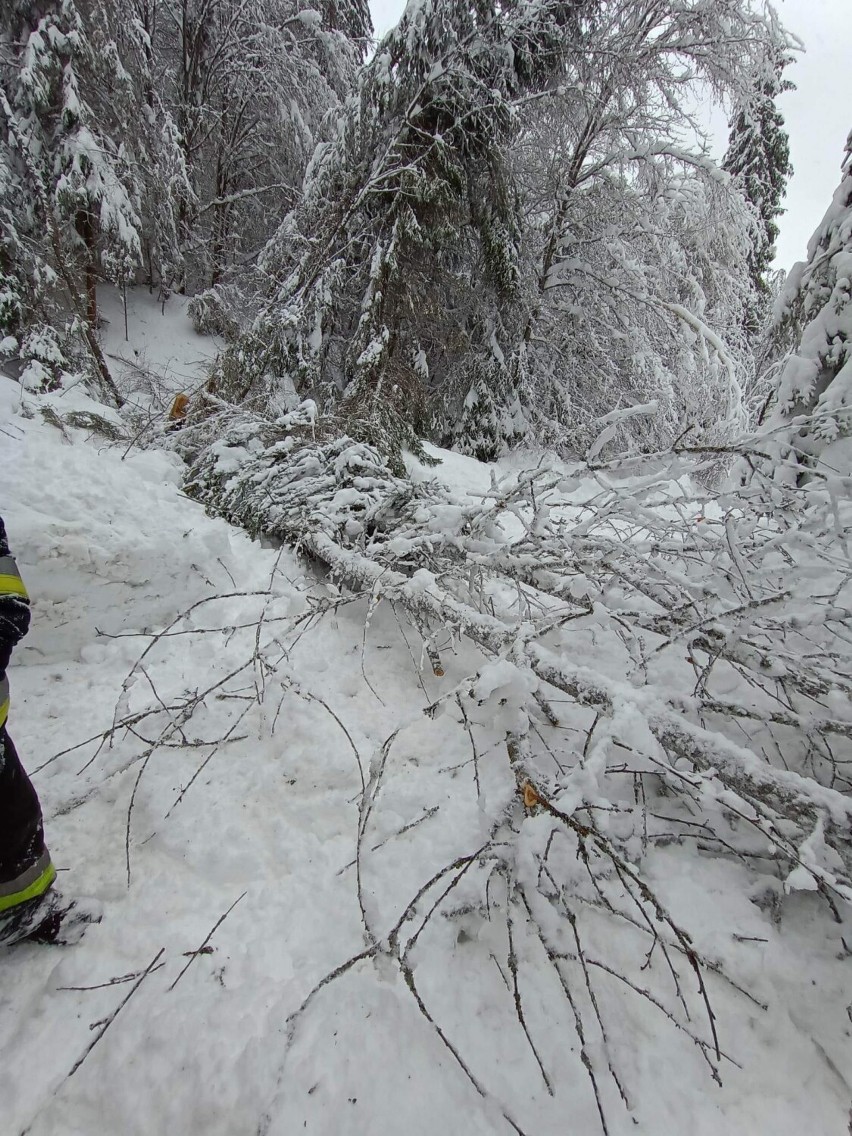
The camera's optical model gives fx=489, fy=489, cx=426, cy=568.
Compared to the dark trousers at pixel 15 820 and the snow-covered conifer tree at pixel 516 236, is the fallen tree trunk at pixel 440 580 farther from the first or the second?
the snow-covered conifer tree at pixel 516 236

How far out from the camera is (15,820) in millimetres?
1292

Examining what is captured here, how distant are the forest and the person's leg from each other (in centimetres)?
15

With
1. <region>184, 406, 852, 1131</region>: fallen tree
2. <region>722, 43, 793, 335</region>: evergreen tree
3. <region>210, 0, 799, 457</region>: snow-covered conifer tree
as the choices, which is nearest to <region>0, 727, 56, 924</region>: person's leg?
<region>184, 406, 852, 1131</region>: fallen tree

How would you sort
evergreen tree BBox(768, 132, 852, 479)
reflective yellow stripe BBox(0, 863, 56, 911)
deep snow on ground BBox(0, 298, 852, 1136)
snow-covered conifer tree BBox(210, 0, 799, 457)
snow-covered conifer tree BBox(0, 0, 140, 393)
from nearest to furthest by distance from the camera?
deep snow on ground BBox(0, 298, 852, 1136) < reflective yellow stripe BBox(0, 863, 56, 911) < evergreen tree BBox(768, 132, 852, 479) < snow-covered conifer tree BBox(210, 0, 799, 457) < snow-covered conifer tree BBox(0, 0, 140, 393)

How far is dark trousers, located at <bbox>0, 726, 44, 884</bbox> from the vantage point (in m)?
1.27

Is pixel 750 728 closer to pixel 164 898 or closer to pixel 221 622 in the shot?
pixel 164 898

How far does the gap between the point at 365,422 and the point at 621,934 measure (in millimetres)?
3967

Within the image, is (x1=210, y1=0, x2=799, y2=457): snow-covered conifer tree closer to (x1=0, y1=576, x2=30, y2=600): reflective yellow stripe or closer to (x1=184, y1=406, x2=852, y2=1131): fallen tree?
(x1=184, y1=406, x2=852, y2=1131): fallen tree

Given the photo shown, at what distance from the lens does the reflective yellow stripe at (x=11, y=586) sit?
1257 mm

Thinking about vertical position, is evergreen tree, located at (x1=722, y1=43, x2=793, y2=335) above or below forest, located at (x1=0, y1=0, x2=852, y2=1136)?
above

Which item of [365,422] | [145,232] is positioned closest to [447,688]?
[365,422]

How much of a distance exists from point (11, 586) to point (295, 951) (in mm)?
1235

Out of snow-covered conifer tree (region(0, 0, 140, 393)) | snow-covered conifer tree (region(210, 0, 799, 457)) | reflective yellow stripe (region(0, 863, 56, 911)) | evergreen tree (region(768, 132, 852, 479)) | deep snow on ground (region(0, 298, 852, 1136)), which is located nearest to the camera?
deep snow on ground (region(0, 298, 852, 1136))

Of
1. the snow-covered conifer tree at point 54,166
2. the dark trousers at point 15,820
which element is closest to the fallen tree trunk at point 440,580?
the dark trousers at point 15,820
